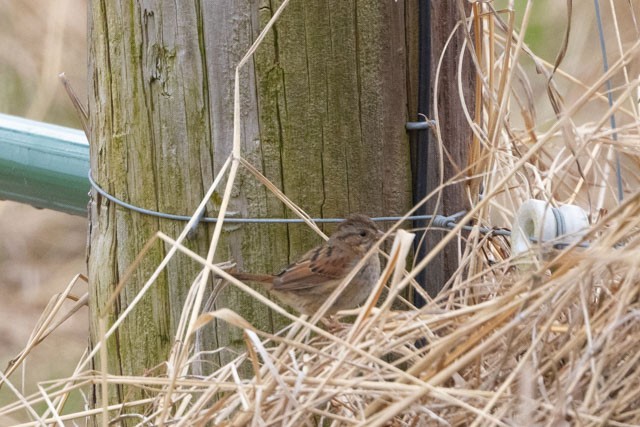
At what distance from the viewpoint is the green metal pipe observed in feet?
9.86

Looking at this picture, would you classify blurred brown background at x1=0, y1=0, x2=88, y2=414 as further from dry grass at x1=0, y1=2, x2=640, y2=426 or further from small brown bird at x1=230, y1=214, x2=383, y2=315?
dry grass at x1=0, y1=2, x2=640, y2=426

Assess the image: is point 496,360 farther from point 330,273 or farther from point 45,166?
point 45,166

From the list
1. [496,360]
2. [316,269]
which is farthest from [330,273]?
[496,360]

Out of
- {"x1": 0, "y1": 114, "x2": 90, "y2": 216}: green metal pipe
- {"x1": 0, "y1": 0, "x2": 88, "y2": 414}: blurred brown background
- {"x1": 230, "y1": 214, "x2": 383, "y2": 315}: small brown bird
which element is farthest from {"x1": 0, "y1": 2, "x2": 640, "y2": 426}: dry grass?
{"x1": 0, "y1": 0, "x2": 88, "y2": 414}: blurred brown background

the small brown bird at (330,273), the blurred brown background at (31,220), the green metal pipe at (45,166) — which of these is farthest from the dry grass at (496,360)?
the blurred brown background at (31,220)

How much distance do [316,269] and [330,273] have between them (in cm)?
19

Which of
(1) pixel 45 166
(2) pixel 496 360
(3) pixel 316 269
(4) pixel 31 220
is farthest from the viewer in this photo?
(4) pixel 31 220

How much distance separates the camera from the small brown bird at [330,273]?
2.81m

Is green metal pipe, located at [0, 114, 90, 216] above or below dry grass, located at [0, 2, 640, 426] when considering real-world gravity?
above

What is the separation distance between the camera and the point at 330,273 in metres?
3.40

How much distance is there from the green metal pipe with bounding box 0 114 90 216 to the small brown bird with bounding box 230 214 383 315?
0.69 meters

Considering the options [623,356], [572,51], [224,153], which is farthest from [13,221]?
[623,356]

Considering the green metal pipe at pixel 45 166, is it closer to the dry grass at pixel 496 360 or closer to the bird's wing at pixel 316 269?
the bird's wing at pixel 316 269

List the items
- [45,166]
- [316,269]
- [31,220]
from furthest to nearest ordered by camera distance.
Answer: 1. [31,220]
2. [316,269]
3. [45,166]
